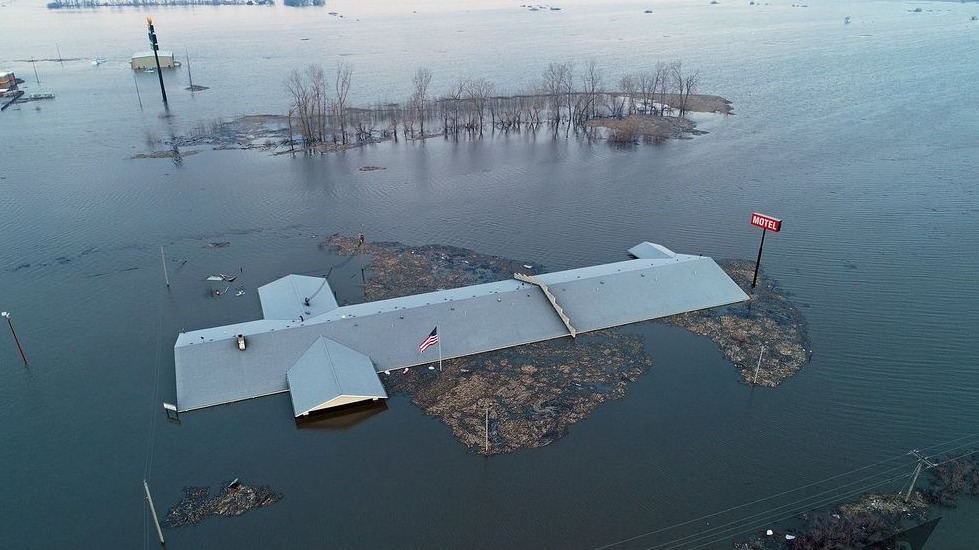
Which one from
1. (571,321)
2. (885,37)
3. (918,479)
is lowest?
(918,479)

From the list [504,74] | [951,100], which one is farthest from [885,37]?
[504,74]

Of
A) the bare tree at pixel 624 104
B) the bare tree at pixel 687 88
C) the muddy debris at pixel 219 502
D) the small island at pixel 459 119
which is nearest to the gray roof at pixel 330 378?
the muddy debris at pixel 219 502

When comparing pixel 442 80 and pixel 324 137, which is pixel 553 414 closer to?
pixel 324 137

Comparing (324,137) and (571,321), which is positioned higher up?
(324,137)

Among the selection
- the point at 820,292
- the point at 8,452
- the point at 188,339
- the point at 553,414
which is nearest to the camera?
the point at 8,452

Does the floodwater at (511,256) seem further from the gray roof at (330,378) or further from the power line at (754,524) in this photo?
the gray roof at (330,378)

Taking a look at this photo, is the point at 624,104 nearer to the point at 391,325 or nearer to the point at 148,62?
the point at 391,325

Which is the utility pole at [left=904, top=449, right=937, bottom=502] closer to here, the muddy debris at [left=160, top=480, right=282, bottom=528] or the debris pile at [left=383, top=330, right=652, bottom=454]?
the debris pile at [left=383, top=330, right=652, bottom=454]
